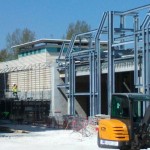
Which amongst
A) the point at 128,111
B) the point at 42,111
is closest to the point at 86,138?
the point at 128,111

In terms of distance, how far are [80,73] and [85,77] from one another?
2.82 metres

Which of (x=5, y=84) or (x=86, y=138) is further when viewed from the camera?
(x=5, y=84)

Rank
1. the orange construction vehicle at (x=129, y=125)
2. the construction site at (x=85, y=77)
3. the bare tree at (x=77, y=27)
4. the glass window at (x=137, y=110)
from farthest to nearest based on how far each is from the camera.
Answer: the bare tree at (x=77, y=27), the construction site at (x=85, y=77), the glass window at (x=137, y=110), the orange construction vehicle at (x=129, y=125)

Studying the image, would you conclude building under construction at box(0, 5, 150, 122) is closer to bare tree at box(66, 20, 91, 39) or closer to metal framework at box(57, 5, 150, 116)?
metal framework at box(57, 5, 150, 116)

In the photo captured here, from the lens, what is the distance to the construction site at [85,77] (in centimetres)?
3344

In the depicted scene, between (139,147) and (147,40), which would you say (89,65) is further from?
(139,147)

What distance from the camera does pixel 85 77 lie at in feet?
155

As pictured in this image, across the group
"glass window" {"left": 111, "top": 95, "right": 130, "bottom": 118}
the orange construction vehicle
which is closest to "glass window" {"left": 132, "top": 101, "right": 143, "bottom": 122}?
the orange construction vehicle

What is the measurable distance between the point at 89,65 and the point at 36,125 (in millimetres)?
9525

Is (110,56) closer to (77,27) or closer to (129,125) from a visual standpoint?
(129,125)

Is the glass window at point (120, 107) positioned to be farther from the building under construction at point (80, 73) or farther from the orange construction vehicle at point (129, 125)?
the building under construction at point (80, 73)

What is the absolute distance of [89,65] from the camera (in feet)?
137

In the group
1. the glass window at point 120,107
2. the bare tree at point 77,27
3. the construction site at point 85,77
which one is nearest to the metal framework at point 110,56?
the construction site at point 85,77

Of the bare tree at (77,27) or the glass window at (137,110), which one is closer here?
the glass window at (137,110)
